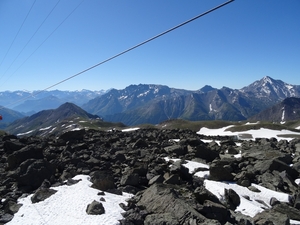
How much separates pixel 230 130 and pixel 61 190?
262ft

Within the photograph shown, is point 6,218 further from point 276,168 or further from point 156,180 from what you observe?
point 276,168

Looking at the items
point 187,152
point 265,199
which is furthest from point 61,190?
point 187,152

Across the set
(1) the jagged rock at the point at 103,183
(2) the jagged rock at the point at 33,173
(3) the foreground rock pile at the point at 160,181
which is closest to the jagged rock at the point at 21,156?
(3) the foreground rock pile at the point at 160,181

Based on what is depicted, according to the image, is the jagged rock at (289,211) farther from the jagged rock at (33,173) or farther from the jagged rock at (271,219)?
the jagged rock at (33,173)

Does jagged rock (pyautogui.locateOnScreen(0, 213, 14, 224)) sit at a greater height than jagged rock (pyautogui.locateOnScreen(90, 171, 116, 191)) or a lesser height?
lesser

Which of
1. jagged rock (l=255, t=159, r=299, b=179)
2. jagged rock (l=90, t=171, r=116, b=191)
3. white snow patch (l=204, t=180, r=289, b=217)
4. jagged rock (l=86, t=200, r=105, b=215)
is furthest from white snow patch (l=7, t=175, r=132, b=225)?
jagged rock (l=255, t=159, r=299, b=179)

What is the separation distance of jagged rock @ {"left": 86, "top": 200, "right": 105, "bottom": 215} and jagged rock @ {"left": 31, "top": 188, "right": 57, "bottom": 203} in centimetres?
319

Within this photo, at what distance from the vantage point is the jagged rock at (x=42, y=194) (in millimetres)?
12257

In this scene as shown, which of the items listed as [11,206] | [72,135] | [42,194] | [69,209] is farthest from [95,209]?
[72,135]

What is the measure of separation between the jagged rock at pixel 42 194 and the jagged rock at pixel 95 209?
3.19m

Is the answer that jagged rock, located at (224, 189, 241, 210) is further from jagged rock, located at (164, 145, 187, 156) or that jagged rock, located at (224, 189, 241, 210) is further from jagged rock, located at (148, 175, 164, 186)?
jagged rock, located at (164, 145, 187, 156)

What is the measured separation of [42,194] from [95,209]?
402 cm

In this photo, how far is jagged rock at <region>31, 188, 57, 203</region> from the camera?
12257 millimetres

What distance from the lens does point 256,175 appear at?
18.4 m
